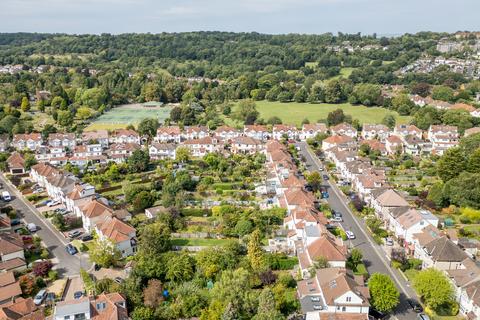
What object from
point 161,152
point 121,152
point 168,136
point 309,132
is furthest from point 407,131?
point 121,152

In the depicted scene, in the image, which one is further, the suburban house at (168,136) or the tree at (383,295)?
the suburban house at (168,136)

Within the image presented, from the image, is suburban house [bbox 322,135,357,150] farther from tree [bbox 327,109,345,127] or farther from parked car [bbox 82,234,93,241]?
parked car [bbox 82,234,93,241]

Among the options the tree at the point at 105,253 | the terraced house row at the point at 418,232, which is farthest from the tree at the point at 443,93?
the tree at the point at 105,253

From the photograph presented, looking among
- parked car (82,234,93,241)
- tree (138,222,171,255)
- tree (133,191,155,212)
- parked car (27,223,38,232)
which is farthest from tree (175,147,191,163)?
tree (138,222,171,255)

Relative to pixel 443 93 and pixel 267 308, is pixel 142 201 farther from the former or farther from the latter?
pixel 443 93

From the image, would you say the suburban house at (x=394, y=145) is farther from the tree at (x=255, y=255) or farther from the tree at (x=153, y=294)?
the tree at (x=153, y=294)

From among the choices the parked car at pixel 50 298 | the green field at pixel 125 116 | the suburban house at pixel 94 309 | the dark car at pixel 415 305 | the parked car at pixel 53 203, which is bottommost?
the dark car at pixel 415 305

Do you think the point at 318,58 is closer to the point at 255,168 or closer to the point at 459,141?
the point at 459,141
